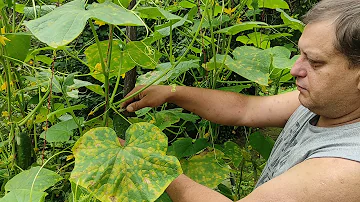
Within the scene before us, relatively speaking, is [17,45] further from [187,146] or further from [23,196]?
[187,146]

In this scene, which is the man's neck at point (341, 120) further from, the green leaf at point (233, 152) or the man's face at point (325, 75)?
the green leaf at point (233, 152)

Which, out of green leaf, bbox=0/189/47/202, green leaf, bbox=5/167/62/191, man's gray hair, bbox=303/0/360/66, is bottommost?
green leaf, bbox=5/167/62/191

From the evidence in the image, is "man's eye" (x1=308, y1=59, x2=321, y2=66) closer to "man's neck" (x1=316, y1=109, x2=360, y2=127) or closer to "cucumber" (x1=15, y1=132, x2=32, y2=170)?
"man's neck" (x1=316, y1=109, x2=360, y2=127)

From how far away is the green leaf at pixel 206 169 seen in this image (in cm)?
122

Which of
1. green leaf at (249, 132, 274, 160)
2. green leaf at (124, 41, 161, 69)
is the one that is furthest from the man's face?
green leaf at (249, 132, 274, 160)

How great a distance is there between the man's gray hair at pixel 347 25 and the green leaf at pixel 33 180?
66 cm

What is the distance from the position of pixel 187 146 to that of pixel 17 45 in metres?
0.57

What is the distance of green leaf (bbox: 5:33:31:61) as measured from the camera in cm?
109

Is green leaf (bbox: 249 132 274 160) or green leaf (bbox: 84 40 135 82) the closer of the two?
green leaf (bbox: 84 40 135 82)

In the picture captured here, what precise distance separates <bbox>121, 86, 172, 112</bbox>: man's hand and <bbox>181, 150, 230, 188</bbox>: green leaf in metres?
0.20

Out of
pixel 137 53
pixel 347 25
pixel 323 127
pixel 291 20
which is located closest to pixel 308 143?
pixel 323 127

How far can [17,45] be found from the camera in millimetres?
1104

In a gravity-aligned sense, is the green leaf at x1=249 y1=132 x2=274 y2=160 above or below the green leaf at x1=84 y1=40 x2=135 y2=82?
below

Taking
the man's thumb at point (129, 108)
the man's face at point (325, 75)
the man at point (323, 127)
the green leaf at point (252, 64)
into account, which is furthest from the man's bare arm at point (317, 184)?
the man's thumb at point (129, 108)
